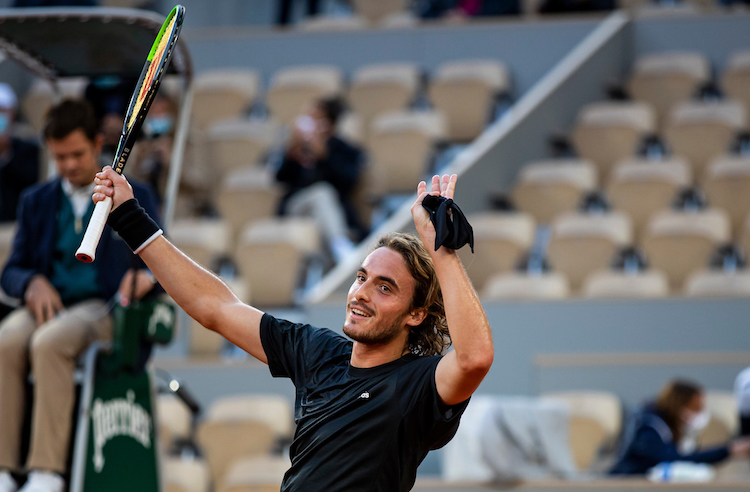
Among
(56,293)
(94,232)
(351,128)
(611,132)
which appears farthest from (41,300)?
(611,132)

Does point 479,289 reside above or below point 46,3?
below

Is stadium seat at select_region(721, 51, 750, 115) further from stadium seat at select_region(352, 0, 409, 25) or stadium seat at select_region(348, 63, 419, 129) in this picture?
stadium seat at select_region(352, 0, 409, 25)

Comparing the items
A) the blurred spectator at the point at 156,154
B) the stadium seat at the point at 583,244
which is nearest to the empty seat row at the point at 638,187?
the stadium seat at the point at 583,244

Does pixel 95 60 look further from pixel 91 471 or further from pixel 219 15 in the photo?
pixel 219 15

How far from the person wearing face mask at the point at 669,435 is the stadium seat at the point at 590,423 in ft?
0.78

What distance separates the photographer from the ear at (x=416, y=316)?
2.74 metres

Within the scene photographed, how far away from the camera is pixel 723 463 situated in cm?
628

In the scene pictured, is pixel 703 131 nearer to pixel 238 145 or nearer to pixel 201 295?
pixel 238 145

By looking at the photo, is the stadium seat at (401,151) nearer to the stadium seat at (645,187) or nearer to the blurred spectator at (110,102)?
the stadium seat at (645,187)

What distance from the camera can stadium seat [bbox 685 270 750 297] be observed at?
7414 millimetres

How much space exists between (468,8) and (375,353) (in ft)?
29.3

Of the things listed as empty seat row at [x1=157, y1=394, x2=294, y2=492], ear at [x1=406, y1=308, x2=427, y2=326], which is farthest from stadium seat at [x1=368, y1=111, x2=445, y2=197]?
ear at [x1=406, y1=308, x2=427, y2=326]

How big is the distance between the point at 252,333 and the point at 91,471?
172cm

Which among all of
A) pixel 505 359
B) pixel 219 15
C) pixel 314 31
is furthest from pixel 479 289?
pixel 219 15
